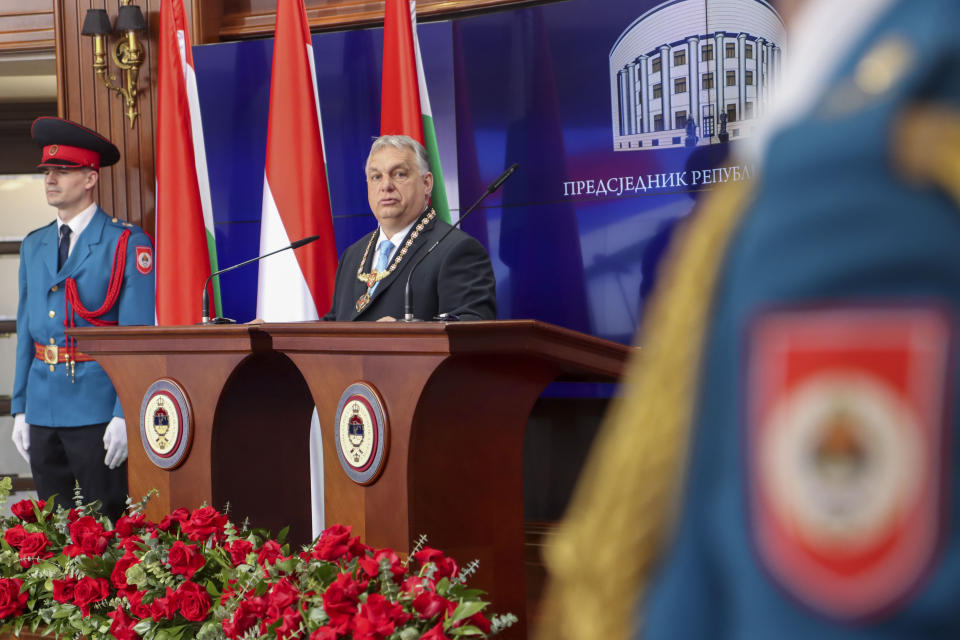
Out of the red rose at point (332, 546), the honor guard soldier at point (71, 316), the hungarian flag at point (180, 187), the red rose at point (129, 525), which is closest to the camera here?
the red rose at point (332, 546)

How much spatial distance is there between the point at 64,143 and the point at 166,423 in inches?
64.0

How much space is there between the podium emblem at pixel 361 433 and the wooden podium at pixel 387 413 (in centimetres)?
2

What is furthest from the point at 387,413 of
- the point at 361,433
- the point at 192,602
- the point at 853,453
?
the point at 853,453

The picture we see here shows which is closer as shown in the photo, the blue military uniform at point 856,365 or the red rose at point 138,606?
the blue military uniform at point 856,365

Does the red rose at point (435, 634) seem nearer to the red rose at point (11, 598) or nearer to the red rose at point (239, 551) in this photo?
the red rose at point (239, 551)

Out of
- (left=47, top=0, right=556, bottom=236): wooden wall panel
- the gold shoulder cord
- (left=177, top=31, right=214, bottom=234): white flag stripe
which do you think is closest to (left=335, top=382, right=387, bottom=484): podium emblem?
the gold shoulder cord

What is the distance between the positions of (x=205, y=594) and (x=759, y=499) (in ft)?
6.00

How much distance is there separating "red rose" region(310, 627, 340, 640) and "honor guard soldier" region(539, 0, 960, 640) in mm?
1327

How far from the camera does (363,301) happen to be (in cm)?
278

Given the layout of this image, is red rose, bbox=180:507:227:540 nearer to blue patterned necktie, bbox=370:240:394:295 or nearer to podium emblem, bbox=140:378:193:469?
podium emblem, bbox=140:378:193:469

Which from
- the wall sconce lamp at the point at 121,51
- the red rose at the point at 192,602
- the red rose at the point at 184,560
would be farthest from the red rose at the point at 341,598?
the wall sconce lamp at the point at 121,51

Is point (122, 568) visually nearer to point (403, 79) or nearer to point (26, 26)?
point (403, 79)

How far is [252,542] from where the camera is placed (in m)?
2.17

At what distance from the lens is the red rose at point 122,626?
204cm
